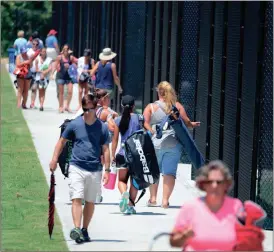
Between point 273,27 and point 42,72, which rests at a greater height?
point 273,27

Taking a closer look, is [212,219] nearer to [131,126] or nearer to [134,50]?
[131,126]

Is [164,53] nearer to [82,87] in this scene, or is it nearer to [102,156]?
[82,87]

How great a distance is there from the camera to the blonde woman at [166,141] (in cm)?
1712

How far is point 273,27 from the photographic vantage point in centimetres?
1502

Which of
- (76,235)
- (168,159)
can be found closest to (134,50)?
(168,159)

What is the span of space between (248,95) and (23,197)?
3803mm

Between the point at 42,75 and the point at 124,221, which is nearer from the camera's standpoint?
the point at 124,221

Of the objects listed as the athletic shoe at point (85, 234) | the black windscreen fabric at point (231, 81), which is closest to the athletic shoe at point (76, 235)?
the athletic shoe at point (85, 234)

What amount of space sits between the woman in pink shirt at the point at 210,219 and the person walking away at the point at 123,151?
258 inches

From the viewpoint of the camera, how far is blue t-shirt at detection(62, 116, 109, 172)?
14.4 meters

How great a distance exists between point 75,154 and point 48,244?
3.46ft

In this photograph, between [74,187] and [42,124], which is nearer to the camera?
[74,187]

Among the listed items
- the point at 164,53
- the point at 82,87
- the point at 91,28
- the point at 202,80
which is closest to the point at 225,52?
the point at 202,80

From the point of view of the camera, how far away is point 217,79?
61.7ft
